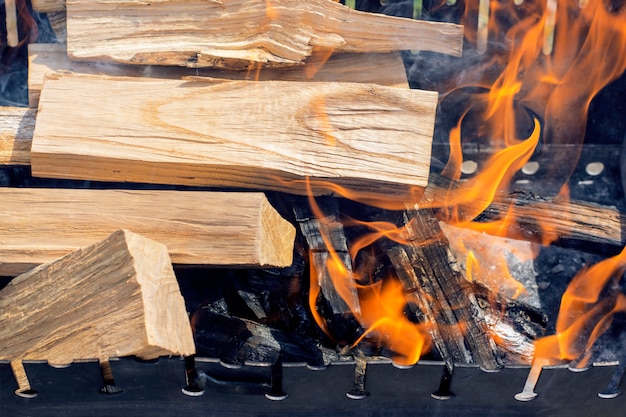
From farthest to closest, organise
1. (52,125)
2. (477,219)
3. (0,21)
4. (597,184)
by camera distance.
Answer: (597,184), (0,21), (477,219), (52,125)

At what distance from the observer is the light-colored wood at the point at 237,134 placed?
2418mm

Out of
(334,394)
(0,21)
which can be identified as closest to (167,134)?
(334,394)

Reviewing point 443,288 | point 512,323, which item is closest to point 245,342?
point 443,288

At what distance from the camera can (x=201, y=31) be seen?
2.65 meters

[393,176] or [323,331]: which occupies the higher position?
[393,176]

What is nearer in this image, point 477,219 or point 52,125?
point 52,125

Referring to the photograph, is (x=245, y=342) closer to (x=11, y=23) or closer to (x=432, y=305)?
(x=432, y=305)

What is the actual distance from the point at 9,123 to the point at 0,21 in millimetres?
849

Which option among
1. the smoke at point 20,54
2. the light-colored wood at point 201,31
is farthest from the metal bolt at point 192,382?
the smoke at point 20,54

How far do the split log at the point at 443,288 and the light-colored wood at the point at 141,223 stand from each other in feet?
1.96

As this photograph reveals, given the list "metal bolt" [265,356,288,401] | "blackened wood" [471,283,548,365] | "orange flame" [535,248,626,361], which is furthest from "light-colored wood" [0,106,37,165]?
"orange flame" [535,248,626,361]

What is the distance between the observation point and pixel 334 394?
227cm

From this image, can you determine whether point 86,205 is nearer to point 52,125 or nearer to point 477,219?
point 52,125

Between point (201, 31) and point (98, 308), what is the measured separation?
116cm
